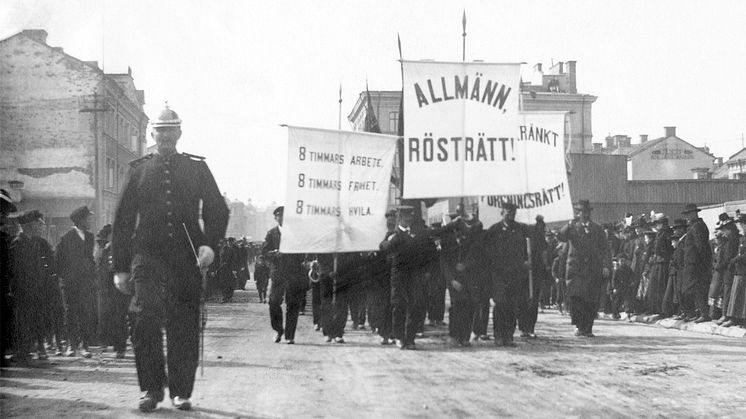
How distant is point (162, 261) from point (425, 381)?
10.1 feet

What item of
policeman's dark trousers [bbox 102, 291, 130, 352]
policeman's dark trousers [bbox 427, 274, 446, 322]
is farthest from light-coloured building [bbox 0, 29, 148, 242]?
policeman's dark trousers [bbox 102, 291, 130, 352]

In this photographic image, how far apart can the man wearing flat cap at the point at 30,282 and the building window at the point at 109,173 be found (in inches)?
1651

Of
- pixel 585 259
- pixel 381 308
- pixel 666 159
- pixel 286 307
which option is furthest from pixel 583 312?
pixel 666 159

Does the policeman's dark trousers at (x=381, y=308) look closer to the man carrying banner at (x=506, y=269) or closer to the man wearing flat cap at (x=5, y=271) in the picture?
the man carrying banner at (x=506, y=269)

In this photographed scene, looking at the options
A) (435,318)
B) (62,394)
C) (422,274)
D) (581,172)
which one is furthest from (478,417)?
(581,172)

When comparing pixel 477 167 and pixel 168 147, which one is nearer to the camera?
pixel 168 147

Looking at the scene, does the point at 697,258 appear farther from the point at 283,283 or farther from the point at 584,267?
the point at 283,283

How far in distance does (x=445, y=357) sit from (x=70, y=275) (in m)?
4.75

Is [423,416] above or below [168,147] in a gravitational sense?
below

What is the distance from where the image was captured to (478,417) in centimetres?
646

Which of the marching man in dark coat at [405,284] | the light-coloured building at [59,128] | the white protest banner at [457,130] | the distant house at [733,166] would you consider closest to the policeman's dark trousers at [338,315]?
the marching man in dark coat at [405,284]

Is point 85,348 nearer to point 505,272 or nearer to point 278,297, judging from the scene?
point 278,297

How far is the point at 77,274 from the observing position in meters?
10.9

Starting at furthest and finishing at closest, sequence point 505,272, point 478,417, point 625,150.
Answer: point 625,150, point 505,272, point 478,417
